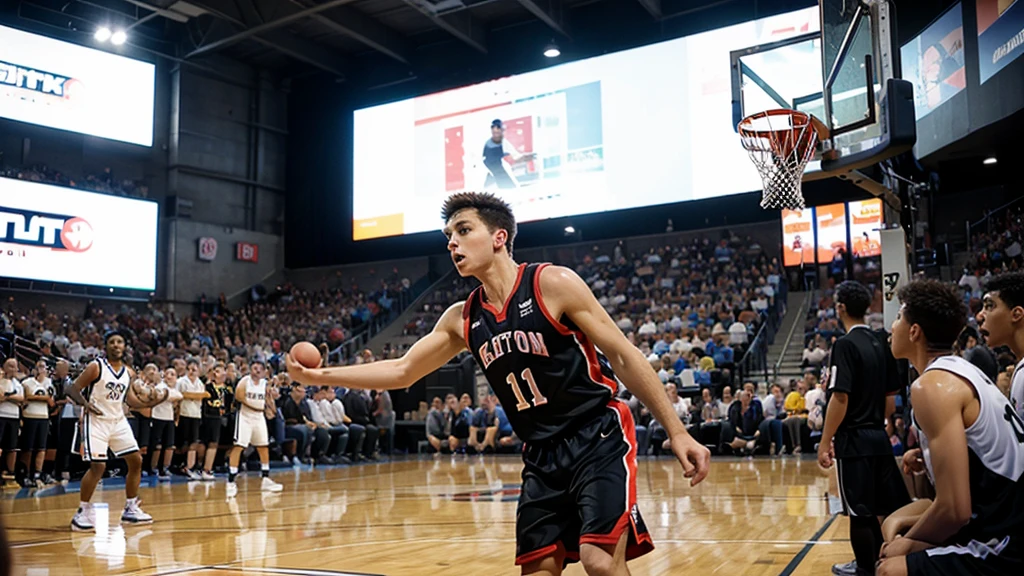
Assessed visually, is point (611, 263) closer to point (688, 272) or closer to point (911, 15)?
point (688, 272)

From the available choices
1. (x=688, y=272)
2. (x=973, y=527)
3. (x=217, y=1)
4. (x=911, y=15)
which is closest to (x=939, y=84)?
(x=911, y=15)

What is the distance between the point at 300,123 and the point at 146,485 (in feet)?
67.5

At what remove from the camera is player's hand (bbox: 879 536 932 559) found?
109 inches

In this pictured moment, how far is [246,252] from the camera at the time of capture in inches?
1185

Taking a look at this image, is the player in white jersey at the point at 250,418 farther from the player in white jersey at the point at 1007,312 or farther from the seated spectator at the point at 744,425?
the player in white jersey at the point at 1007,312

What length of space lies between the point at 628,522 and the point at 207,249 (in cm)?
2777

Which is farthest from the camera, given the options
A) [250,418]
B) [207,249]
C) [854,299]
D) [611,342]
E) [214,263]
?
[214,263]

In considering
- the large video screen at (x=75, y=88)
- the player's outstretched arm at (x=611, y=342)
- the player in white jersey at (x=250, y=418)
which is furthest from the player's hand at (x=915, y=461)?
the large video screen at (x=75, y=88)

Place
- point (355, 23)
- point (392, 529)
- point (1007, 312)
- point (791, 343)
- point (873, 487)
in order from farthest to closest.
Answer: point (355, 23)
point (791, 343)
point (392, 529)
point (873, 487)
point (1007, 312)

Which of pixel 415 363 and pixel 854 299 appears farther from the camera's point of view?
pixel 854 299

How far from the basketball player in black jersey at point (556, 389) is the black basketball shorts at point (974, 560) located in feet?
2.42

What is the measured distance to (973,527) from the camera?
2.76m

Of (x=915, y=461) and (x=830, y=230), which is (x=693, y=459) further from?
(x=830, y=230)

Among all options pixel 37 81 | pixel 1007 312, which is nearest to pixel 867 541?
pixel 1007 312
